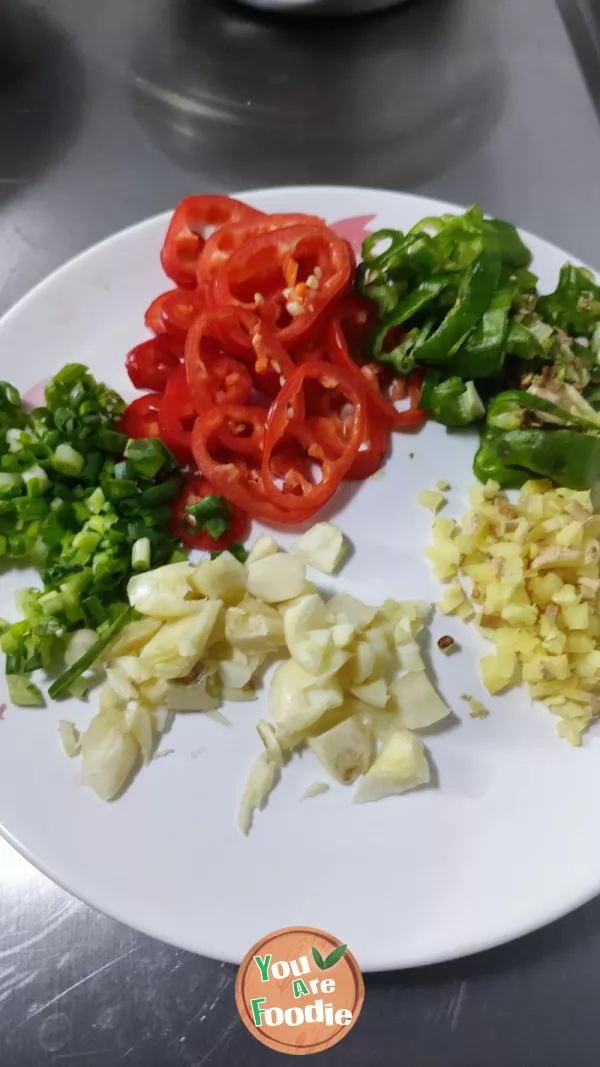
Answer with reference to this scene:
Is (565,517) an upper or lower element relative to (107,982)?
upper

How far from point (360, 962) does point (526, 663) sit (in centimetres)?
56

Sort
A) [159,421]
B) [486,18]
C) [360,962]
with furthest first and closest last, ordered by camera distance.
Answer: [486,18] → [159,421] → [360,962]

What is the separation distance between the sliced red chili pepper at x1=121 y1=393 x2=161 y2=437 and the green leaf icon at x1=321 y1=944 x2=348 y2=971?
975 mm

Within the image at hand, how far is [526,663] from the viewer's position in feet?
4.72

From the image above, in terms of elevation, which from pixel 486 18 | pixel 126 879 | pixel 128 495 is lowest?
pixel 126 879

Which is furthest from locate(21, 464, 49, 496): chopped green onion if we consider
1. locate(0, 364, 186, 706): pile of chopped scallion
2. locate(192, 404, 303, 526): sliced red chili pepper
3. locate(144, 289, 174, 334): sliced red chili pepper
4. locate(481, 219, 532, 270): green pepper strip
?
locate(481, 219, 532, 270): green pepper strip

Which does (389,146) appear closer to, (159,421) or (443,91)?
(443,91)

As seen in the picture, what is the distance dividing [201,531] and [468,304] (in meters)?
0.68

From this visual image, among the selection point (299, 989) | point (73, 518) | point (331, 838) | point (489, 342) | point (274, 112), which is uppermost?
point (274, 112)

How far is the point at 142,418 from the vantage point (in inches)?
64.3

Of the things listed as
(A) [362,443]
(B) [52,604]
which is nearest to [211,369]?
(A) [362,443]

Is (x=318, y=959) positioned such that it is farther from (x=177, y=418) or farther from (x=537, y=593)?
(x=177, y=418)

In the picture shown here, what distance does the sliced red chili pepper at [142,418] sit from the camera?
162 centimetres

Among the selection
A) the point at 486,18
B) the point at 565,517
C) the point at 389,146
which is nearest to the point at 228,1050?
the point at 565,517
